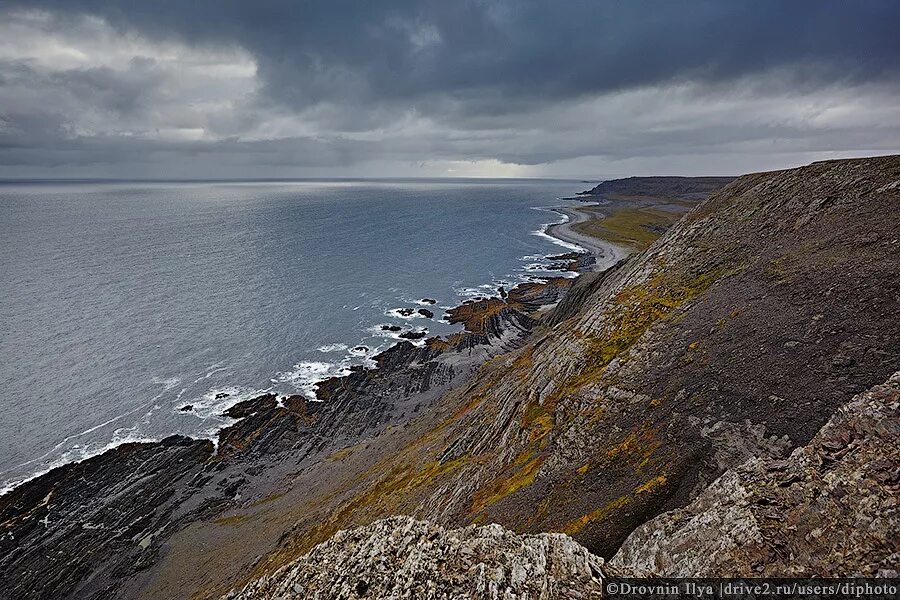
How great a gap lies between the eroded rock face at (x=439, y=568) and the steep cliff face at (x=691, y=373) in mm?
5153

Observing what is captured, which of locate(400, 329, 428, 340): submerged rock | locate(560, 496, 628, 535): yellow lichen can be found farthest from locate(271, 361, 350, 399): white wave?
locate(560, 496, 628, 535): yellow lichen

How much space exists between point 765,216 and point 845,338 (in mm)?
17618

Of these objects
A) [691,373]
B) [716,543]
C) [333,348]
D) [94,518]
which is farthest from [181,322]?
[716,543]

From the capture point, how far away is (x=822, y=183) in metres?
29.6

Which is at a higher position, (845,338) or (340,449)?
(845,338)

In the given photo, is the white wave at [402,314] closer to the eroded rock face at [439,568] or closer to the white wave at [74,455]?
the white wave at [74,455]

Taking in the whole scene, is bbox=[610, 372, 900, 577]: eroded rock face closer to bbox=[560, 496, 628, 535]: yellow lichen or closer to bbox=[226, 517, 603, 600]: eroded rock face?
bbox=[226, 517, 603, 600]: eroded rock face

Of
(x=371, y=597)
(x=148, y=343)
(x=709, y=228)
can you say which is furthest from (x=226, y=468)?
(x=709, y=228)

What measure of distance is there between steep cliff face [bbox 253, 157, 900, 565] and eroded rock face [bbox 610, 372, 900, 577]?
1.63m

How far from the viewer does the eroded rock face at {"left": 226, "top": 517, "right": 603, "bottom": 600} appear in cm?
1142

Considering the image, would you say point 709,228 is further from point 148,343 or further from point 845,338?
point 148,343

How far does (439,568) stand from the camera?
12.4 meters

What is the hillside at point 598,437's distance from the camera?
16047 millimetres

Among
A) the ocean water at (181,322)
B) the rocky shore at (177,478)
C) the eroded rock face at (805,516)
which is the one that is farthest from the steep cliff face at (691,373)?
the ocean water at (181,322)
